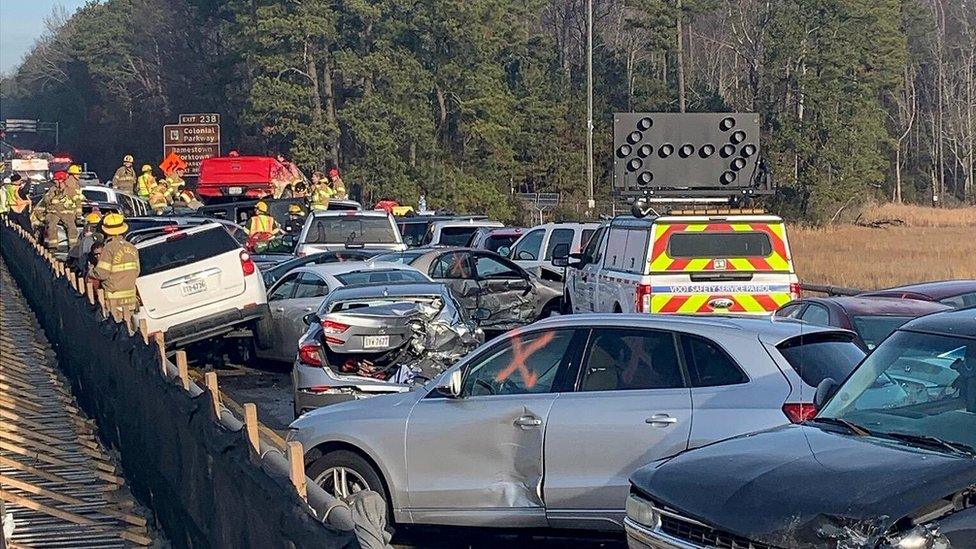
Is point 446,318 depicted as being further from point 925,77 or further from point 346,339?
point 925,77

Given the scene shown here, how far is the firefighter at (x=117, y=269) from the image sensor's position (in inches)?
638

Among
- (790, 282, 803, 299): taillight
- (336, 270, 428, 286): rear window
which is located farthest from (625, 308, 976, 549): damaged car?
(336, 270, 428, 286): rear window

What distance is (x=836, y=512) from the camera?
5.12m

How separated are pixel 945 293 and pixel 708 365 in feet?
21.0

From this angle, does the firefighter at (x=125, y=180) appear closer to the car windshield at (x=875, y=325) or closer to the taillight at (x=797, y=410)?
the car windshield at (x=875, y=325)

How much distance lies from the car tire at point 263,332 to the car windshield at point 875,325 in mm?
8433

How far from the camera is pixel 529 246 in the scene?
25.2 m

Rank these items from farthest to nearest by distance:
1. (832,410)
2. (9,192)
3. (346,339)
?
(9,192), (346,339), (832,410)

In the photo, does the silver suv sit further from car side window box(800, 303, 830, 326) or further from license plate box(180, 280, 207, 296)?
license plate box(180, 280, 207, 296)

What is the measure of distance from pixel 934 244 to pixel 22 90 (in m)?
141

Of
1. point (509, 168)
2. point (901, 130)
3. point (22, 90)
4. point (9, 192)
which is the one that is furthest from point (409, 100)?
point (22, 90)

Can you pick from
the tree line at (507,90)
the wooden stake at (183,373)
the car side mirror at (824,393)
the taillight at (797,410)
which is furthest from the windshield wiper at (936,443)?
the tree line at (507,90)

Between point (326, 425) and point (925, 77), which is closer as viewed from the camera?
point (326, 425)

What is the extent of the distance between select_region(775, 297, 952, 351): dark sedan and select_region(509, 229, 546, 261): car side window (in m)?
12.1
